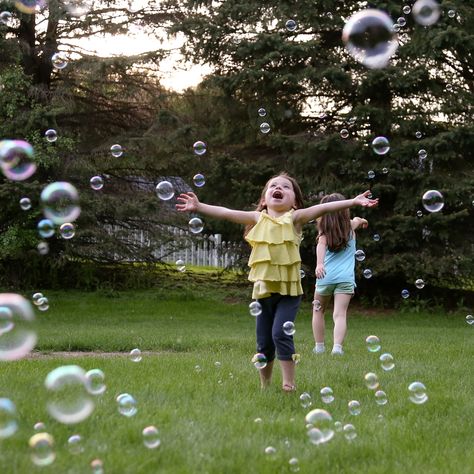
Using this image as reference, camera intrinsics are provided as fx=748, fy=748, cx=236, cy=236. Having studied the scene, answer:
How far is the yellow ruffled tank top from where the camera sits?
4996 millimetres

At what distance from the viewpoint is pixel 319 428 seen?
148 inches

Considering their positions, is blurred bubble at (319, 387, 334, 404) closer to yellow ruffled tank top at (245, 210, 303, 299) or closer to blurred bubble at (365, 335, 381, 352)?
yellow ruffled tank top at (245, 210, 303, 299)

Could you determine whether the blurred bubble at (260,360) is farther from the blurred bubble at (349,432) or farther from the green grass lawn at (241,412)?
the blurred bubble at (349,432)

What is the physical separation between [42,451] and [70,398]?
0.90m

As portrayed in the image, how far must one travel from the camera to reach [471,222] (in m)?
13.5

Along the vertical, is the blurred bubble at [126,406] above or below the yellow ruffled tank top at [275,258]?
below

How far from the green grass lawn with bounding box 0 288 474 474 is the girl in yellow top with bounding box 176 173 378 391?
0.30 m

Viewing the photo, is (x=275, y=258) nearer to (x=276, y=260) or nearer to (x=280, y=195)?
(x=276, y=260)

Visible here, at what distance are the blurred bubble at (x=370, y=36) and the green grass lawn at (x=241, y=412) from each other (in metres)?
2.97

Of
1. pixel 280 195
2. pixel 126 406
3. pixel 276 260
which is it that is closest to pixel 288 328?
pixel 276 260

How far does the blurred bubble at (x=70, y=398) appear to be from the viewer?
12.7ft

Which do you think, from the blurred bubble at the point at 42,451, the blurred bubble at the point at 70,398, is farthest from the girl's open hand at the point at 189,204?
the blurred bubble at the point at 42,451

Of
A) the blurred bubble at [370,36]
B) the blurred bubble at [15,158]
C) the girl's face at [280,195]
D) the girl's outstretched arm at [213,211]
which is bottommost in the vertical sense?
the girl's outstretched arm at [213,211]

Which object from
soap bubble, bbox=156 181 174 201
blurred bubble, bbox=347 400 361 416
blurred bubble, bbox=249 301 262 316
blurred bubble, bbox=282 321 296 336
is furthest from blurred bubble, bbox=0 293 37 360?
blurred bubble, bbox=347 400 361 416
